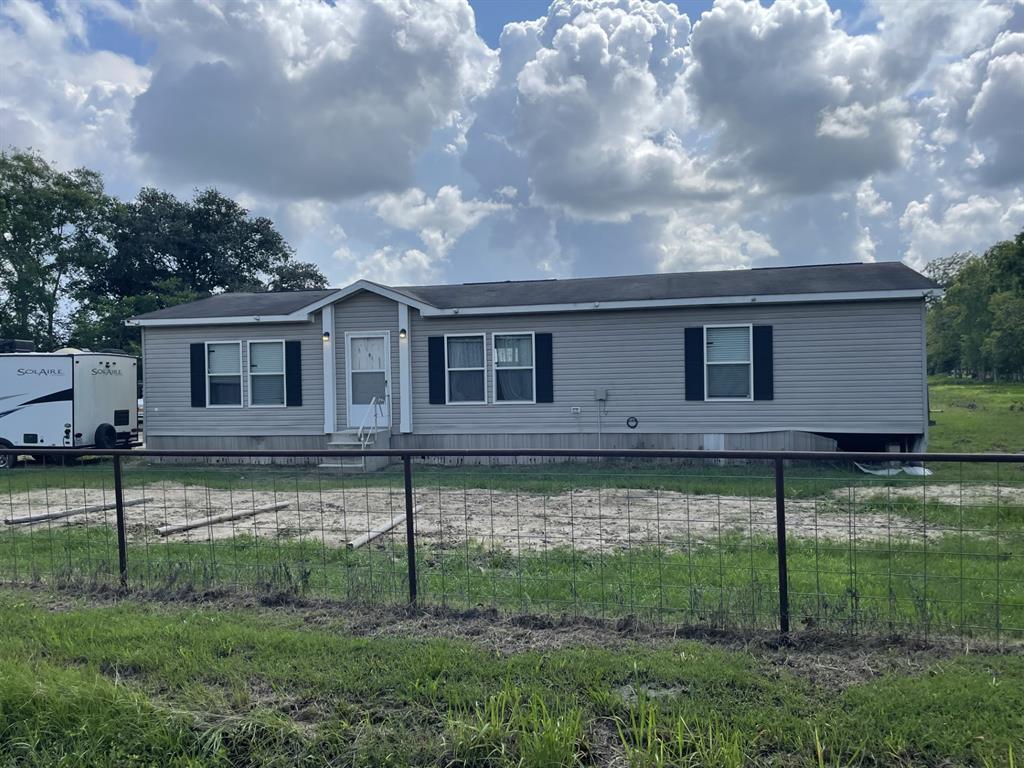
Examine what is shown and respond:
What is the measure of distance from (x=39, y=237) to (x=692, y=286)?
87.2 feet

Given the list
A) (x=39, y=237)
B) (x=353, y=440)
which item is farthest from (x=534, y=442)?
(x=39, y=237)

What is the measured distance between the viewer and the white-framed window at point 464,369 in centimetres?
1405

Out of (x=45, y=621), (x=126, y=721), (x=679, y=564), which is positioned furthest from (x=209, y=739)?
(x=679, y=564)

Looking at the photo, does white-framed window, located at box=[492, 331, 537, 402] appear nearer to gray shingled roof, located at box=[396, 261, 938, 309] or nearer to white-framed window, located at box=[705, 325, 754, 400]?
gray shingled roof, located at box=[396, 261, 938, 309]

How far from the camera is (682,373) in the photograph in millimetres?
13273

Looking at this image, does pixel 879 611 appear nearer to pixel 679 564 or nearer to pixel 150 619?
pixel 679 564

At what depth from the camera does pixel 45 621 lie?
4.45 metres

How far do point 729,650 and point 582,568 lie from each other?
79.5 inches

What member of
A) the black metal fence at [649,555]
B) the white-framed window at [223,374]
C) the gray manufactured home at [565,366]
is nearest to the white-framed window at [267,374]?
the gray manufactured home at [565,366]

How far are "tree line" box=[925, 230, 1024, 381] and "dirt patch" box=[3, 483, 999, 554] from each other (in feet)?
103

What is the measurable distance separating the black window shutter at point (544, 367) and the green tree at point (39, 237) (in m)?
23.4

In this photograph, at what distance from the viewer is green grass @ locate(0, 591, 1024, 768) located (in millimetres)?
2818

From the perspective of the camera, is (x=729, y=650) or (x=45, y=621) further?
(x=45, y=621)

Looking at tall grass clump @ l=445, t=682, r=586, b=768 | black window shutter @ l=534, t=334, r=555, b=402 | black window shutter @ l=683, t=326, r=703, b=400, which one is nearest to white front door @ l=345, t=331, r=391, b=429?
black window shutter @ l=534, t=334, r=555, b=402
